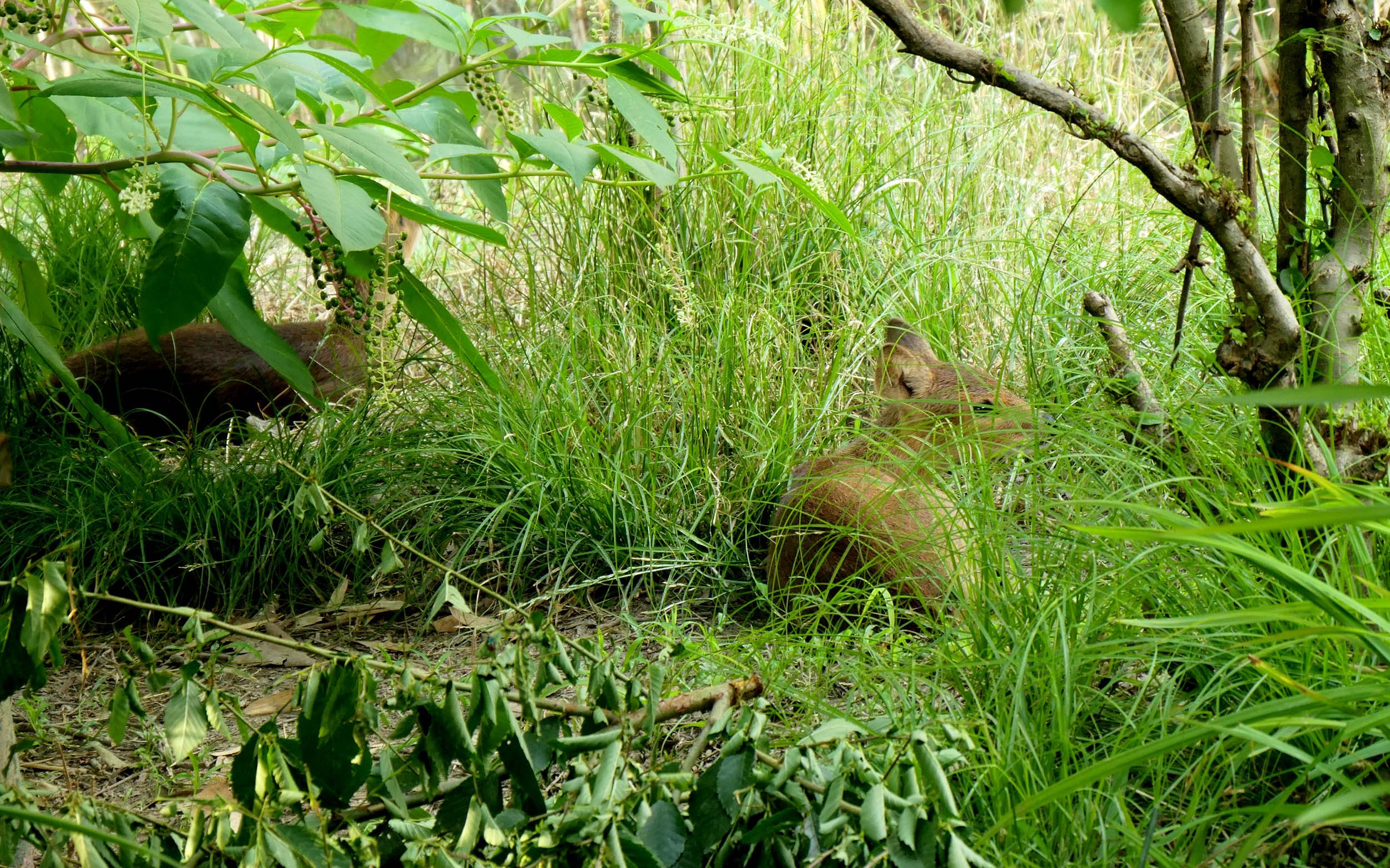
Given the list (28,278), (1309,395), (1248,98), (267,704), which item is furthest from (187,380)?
(1309,395)

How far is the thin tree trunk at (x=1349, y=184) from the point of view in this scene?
6.02 ft

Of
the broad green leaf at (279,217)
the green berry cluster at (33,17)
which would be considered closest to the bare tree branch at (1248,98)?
the broad green leaf at (279,217)

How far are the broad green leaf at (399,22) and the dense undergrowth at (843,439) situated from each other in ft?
2.13

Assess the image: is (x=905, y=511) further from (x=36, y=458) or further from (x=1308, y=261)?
(x=36, y=458)

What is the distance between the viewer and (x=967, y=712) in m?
1.66

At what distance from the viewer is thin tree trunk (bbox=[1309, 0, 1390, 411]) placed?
1835mm

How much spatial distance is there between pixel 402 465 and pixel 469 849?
5.72ft

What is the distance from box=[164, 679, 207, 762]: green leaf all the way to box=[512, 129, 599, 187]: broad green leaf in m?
1.06

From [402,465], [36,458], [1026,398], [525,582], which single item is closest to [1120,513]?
[1026,398]

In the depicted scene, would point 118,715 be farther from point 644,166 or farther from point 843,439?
point 843,439

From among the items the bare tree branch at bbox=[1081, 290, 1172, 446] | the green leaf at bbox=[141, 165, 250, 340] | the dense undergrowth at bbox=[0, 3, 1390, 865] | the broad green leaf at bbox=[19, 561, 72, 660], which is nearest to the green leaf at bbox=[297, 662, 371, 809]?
the broad green leaf at bbox=[19, 561, 72, 660]

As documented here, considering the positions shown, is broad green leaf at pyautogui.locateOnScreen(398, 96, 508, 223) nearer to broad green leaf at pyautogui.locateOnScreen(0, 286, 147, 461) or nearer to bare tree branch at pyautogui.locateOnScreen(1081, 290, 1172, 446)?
broad green leaf at pyautogui.locateOnScreen(0, 286, 147, 461)

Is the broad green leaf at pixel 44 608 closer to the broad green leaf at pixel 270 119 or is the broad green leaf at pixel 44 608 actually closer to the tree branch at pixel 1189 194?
Result: the broad green leaf at pixel 270 119

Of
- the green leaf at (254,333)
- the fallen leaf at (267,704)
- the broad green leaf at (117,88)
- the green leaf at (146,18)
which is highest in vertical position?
the green leaf at (146,18)
